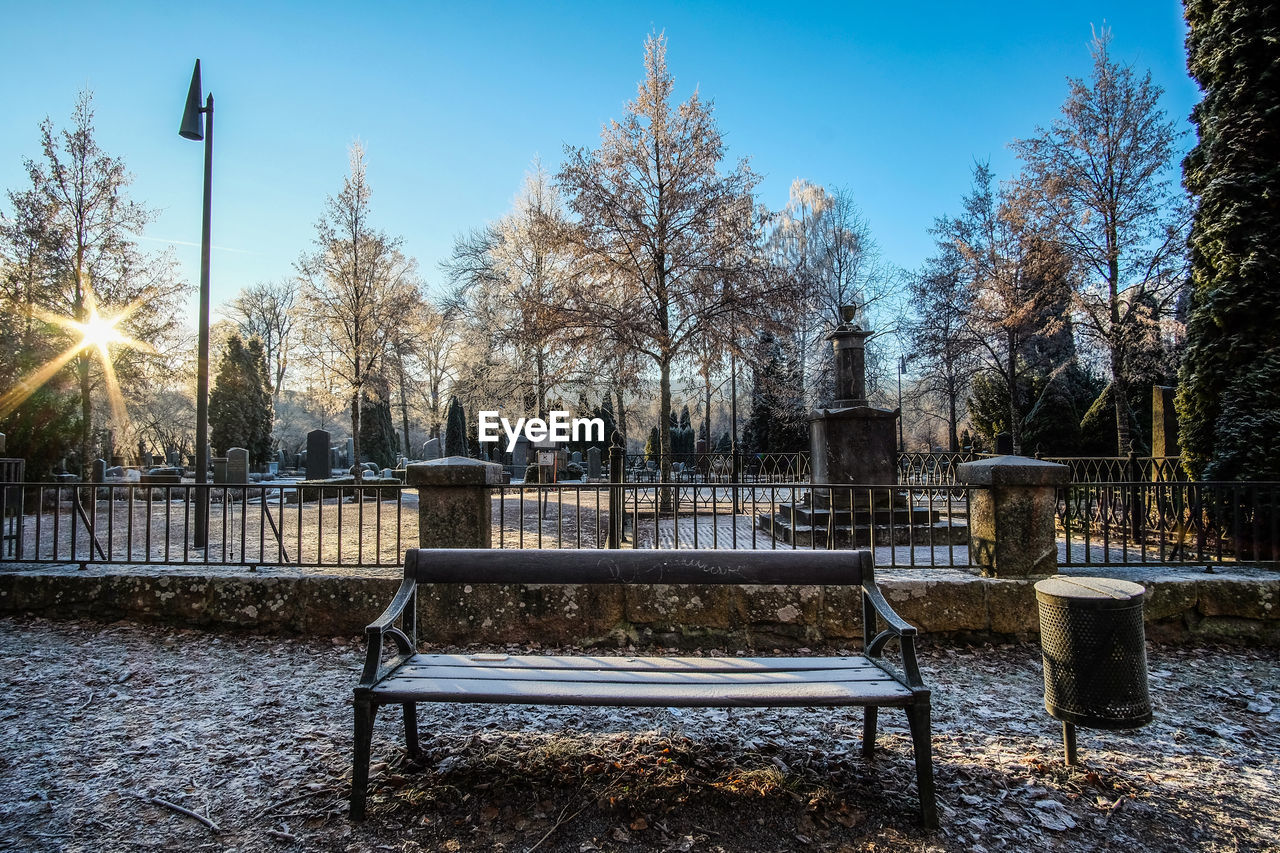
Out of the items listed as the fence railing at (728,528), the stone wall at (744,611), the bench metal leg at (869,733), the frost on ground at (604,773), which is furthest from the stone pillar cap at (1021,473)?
the bench metal leg at (869,733)

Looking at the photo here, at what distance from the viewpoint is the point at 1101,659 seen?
267 cm

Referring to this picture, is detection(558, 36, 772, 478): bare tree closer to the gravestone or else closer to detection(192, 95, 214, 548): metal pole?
detection(192, 95, 214, 548): metal pole

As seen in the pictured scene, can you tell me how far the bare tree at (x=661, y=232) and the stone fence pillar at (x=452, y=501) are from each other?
6545 mm

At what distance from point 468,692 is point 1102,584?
288 cm

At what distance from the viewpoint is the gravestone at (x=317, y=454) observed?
18.8 metres

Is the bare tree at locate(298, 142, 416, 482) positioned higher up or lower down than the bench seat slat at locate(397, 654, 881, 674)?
higher up

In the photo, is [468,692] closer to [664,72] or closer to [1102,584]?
[1102,584]

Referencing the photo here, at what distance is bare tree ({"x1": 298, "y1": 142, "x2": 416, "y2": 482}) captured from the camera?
17.9 m

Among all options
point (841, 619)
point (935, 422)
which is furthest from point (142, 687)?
point (935, 422)

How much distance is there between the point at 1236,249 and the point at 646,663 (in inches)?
276

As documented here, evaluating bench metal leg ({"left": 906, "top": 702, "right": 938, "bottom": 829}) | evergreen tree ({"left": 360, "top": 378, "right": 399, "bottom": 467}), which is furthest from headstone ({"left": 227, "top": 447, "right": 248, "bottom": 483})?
bench metal leg ({"left": 906, "top": 702, "right": 938, "bottom": 829})

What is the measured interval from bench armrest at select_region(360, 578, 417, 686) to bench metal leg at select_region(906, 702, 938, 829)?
2.10 meters

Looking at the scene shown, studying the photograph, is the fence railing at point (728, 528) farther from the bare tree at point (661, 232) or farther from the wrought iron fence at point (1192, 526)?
the bare tree at point (661, 232)

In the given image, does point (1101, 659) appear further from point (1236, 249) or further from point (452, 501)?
Answer: point (1236, 249)
